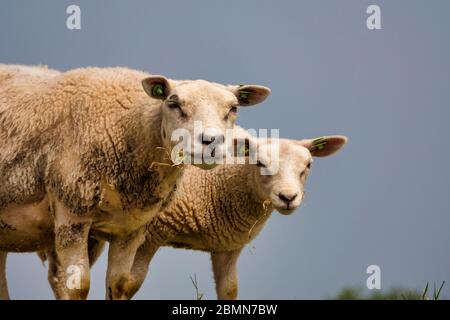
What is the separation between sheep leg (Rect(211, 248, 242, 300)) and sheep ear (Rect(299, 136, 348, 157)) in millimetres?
1801

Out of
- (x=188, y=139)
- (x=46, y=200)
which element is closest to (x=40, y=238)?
(x=46, y=200)

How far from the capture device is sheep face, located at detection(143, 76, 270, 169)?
374 inches

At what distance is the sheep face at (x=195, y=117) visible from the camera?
949cm

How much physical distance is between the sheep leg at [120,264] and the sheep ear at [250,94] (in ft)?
6.07

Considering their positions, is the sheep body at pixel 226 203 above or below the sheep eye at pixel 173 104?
below

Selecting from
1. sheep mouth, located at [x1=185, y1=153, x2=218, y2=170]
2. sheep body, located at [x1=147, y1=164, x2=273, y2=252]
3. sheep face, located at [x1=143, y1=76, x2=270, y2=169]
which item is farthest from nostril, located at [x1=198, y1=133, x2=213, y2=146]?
sheep body, located at [x1=147, y1=164, x2=273, y2=252]

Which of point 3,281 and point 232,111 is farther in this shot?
point 3,281

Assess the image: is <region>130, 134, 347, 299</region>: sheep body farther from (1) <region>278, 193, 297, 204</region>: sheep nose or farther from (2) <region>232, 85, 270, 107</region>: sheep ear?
(2) <region>232, 85, 270, 107</region>: sheep ear

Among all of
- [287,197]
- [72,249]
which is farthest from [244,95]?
[72,249]

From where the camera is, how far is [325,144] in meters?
13.6

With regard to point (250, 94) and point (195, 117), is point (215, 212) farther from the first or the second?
point (195, 117)

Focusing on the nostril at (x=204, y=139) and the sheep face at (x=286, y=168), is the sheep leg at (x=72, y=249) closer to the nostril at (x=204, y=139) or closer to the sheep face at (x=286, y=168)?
the nostril at (x=204, y=139)

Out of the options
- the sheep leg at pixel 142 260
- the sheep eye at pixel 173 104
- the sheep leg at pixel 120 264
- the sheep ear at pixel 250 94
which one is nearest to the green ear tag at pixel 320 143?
the sheep leg at pixel 142 260

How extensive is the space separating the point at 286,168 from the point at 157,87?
2.94 meters
